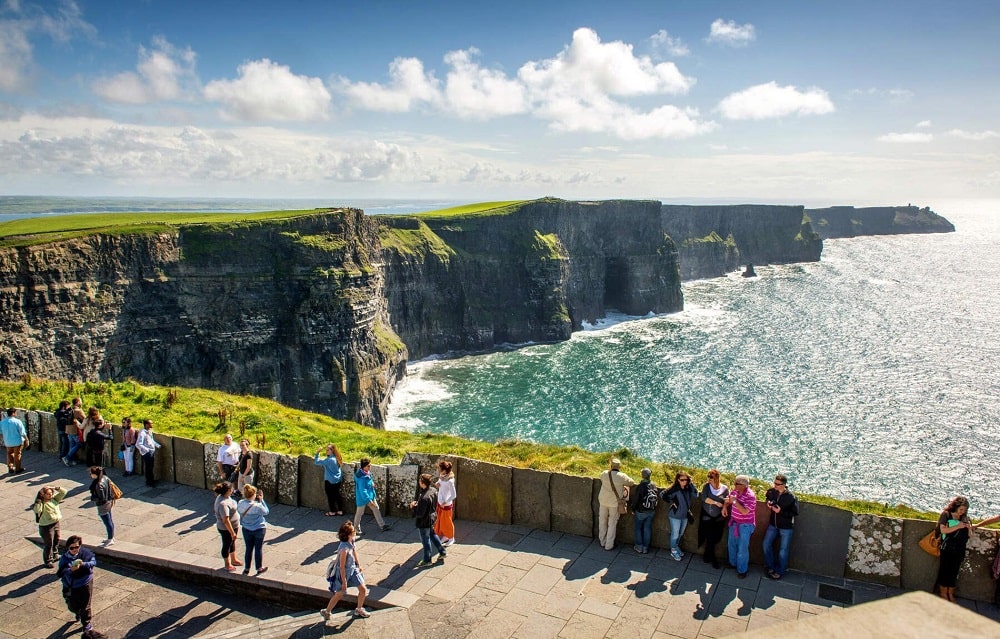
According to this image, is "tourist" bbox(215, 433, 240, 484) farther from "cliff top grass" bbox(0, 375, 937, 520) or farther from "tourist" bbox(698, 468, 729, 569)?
"tourist" bbox(698, 468, 729, 569)

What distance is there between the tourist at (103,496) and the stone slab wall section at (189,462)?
11.4 feet

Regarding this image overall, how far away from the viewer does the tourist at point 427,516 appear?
45.9 feet

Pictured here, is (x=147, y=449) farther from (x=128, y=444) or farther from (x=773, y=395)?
(x=773, y=395)

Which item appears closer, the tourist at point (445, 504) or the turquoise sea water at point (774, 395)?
the tourist at point (445, 504)

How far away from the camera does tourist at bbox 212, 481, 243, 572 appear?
13.8 m

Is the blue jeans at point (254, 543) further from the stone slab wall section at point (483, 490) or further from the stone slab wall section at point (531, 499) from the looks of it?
the stone slab wall section at point (531, 499)

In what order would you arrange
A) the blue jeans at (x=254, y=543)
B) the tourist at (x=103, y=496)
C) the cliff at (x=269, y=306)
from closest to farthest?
the blue jeans at (x=254, y=543), the tourist at (x=103, y=496), the cliff at (x=269, y=306)

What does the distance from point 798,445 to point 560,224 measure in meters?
68.2

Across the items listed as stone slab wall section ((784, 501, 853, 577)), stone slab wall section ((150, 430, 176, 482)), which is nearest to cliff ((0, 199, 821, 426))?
stone slab wall section ((150, 430, 176, 482))

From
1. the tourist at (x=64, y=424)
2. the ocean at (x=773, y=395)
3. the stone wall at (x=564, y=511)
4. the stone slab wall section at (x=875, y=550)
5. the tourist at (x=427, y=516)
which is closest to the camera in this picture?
the stone wall at (x=564, y=511)

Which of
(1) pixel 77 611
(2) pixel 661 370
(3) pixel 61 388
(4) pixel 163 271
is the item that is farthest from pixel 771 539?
(2) pixel 661 370

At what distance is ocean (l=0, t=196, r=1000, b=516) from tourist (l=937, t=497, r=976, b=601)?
124ft

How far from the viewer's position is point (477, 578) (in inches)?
545

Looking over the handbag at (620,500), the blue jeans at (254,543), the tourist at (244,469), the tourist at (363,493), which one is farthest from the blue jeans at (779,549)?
the tourist at (244,469)
